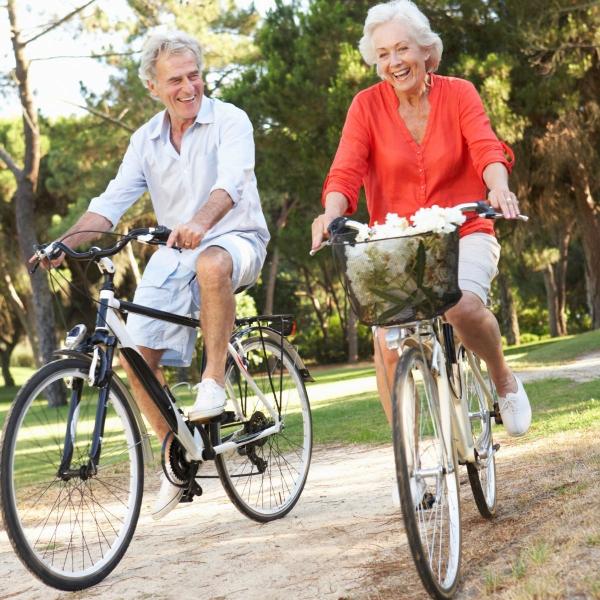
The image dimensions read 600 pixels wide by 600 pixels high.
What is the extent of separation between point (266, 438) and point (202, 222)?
4.47ft

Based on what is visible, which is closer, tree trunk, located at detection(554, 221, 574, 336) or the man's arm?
Answer: the man's arm

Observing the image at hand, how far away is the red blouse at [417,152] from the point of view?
396cm

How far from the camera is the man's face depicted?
4.40 metres

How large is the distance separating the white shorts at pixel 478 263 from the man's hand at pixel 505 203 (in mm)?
326

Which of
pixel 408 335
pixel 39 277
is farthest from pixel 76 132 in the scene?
pixel 408 335

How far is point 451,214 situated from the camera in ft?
10.2

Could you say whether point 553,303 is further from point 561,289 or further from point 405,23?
point 405,23

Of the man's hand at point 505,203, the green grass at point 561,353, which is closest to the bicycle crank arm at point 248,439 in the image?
the man's hand at point 505,203

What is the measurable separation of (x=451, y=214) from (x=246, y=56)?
2069 centimetres

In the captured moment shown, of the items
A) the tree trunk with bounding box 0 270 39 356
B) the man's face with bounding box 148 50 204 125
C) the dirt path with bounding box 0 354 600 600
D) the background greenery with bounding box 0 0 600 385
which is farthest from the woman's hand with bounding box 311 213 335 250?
the tree trunk with bounding box 0 270 39 356

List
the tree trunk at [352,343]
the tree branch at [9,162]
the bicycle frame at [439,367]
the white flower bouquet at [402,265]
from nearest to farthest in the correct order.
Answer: the white flower bouquet at [402,265], the bicycle frame at [439,367], the tree branch at [9,162], the tree trunk at [352,343]

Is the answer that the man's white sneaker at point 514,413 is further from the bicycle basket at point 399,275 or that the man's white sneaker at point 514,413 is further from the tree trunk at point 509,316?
the tree trunk at point 509,316

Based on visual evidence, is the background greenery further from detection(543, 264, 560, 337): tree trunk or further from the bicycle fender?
the bicycle fender

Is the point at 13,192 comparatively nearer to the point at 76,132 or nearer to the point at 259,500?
the point at 76,132
